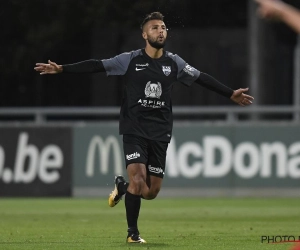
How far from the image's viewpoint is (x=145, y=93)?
39.2ft

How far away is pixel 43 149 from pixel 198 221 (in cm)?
595

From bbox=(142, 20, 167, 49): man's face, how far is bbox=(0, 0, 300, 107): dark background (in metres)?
11.8

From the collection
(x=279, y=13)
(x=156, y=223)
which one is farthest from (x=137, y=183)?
(x=279, y=13)

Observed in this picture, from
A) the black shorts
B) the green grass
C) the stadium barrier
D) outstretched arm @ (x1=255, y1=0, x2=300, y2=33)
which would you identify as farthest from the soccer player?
the stadium barrier

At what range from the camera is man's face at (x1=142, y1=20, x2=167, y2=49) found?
38.8 feet

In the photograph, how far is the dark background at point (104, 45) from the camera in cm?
2541

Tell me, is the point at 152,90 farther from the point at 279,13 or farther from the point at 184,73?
the point at 279,13

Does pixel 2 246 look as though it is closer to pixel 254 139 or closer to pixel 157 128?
pixel 157 128

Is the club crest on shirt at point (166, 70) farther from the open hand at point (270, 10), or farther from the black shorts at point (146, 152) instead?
the open hand at point (270, 10)

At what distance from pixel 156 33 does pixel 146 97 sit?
0.71 m

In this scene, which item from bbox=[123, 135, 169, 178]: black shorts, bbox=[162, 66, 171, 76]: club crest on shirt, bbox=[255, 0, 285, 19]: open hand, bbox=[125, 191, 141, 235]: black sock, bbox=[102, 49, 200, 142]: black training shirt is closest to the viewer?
bbox=[255, 0, 285, 19]: open hand

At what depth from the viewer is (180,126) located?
68.2 ft

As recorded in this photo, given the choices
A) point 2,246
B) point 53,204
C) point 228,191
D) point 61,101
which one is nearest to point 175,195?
point 228,191

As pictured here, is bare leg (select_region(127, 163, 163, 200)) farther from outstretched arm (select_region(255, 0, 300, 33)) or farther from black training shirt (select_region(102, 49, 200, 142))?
outstretched arm (select_region(255, 0, 300, 33))
